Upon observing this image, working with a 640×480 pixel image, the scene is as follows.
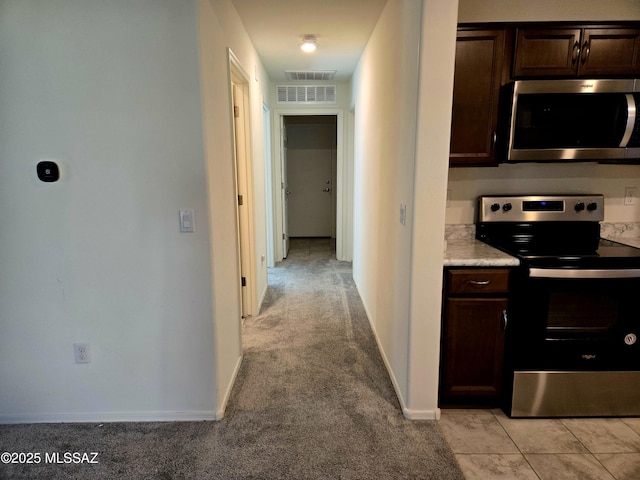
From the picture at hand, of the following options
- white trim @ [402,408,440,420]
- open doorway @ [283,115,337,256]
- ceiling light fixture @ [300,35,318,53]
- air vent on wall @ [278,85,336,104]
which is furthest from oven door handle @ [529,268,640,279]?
open doorway @ [283,115,337,256]

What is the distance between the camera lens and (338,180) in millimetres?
5602

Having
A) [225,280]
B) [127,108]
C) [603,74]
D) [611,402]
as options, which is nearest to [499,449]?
[611,402]

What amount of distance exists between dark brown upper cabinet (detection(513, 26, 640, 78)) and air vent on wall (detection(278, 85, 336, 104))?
3.38 metres

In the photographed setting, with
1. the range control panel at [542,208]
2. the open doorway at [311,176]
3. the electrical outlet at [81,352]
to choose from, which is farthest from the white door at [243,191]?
the open doorway at [311,176]

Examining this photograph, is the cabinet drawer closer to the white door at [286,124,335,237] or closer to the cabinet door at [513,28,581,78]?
the cabinet door at [513,28,581,78]

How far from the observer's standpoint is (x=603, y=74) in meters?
2.26

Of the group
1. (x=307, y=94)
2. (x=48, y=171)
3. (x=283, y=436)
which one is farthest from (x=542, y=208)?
(x=307, y=94)

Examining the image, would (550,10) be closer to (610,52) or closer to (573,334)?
(610,52)

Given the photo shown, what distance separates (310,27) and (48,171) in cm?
218

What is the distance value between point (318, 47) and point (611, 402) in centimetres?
350

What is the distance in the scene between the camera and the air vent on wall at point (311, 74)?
469 centimetres

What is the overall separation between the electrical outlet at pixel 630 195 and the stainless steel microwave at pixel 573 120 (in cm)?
57

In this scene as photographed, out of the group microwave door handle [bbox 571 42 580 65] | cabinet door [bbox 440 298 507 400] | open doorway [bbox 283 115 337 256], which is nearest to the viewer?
cabinet door [bbox 440 298 507 400]

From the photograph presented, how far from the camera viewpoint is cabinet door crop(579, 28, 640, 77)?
223cm
